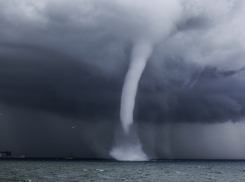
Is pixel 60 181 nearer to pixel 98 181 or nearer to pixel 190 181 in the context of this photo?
pixel 98 181

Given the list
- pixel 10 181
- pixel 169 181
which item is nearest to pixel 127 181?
pixel 169 181

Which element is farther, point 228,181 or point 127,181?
point 228,181

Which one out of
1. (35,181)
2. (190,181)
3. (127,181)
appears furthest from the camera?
(190,181)

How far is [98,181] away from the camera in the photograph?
255ft

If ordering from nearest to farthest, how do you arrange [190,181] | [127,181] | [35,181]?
[35,181]
[127,181]
[190,181]

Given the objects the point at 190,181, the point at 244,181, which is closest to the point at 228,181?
the point at 244,181

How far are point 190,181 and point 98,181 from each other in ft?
79.0

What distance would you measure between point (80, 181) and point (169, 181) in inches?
920

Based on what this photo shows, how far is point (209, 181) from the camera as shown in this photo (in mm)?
86062

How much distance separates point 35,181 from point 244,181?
52773 mm

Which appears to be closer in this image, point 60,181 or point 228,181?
point 60,181

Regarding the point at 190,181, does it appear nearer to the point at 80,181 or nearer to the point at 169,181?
the point at 169,181

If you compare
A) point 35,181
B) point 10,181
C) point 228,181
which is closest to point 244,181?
point 228,181

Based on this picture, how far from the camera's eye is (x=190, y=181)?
84.4m
